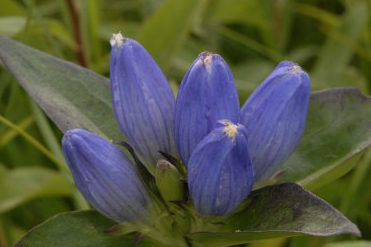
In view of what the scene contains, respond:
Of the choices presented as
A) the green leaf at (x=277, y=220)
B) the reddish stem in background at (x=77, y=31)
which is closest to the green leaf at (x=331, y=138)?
the green leaf at (x=277, y=220)

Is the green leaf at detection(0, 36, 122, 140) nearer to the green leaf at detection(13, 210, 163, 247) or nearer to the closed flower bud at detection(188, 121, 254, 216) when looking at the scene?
the green leaf at detection(13, 210, 163, 247)

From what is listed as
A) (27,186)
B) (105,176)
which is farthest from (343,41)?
(105,176)

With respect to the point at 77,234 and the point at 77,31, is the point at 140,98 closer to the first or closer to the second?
the point at 77,234

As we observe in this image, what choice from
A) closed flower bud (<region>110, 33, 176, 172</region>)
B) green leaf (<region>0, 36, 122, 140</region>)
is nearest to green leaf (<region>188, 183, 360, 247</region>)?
closed flower bud (<region>110, 33, 176, 172</region>)

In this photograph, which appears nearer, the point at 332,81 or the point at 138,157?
the point at 138,157

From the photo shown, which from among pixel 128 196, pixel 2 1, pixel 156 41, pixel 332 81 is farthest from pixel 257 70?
pixel 128 196

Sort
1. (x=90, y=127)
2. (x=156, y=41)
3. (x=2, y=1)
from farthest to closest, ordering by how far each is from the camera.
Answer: (x=2, y=1) → (x=156, y=41) → (x=90, y=127)

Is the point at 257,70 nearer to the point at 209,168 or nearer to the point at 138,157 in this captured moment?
the point at 138,157
